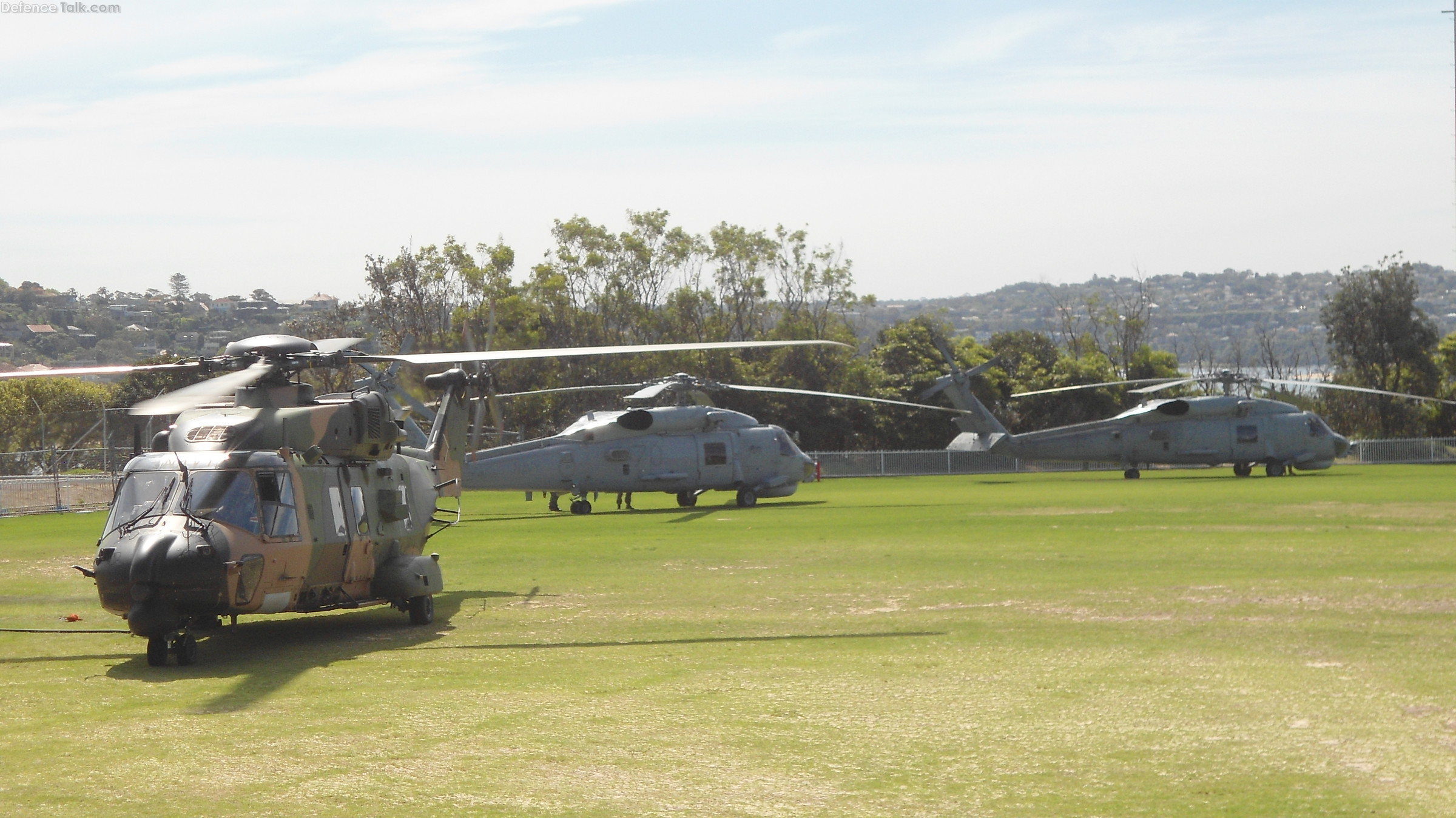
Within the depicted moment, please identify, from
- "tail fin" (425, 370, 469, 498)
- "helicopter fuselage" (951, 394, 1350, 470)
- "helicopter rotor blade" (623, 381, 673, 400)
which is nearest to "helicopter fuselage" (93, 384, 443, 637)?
"tail fin" (425, 370, 469, 498)

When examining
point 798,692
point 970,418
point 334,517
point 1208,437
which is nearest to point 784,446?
point 970,418

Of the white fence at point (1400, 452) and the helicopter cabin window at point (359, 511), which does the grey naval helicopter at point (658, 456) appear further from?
the white fence at point (1400, 452)

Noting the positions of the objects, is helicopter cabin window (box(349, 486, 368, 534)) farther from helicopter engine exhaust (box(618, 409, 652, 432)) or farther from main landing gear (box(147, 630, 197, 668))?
helicopter engine exhaust (box(618, 409, 652, 432))

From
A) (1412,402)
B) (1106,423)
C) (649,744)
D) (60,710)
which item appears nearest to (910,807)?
(649,744)

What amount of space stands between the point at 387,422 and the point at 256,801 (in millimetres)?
6928

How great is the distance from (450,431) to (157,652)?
19.7 feet

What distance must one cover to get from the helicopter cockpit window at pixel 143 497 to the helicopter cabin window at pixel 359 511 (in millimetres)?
2150

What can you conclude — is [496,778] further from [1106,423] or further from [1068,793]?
[1106,423]

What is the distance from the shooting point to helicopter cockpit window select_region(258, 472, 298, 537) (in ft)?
40.4

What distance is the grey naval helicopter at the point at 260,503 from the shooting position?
11.5m

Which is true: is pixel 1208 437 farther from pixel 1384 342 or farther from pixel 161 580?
pixel 161 580

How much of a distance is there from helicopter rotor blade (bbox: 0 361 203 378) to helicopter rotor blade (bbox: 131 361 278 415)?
210 millimetres

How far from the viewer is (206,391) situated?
12555mm

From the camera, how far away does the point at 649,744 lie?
890 cm
